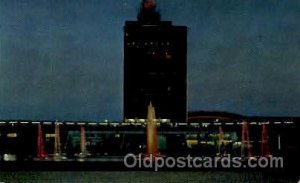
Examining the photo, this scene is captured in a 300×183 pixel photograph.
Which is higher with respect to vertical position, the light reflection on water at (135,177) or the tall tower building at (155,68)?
the tall tower building at (155,68)

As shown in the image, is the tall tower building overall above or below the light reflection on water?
above

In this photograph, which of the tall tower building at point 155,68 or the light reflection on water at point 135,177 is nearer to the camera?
the light reflection on water at point 135,177

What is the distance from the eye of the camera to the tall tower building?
308 feet

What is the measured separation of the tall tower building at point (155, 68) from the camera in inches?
3691

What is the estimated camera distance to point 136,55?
9794 centimetres

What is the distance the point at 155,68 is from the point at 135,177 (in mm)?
77447

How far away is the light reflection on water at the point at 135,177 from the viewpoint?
17531 mm

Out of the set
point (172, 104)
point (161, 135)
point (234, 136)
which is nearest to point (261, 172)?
point (234, 136)

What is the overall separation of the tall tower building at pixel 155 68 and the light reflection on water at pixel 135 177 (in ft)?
239

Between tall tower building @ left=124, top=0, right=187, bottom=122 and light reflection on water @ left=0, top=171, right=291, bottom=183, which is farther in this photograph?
tall tower building @ left=124, top=0, right=187, bottom=122

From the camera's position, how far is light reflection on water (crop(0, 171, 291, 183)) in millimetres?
17531

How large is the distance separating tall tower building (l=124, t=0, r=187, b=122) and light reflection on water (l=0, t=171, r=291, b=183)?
239 feet

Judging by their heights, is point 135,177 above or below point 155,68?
below

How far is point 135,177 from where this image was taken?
1862cm
